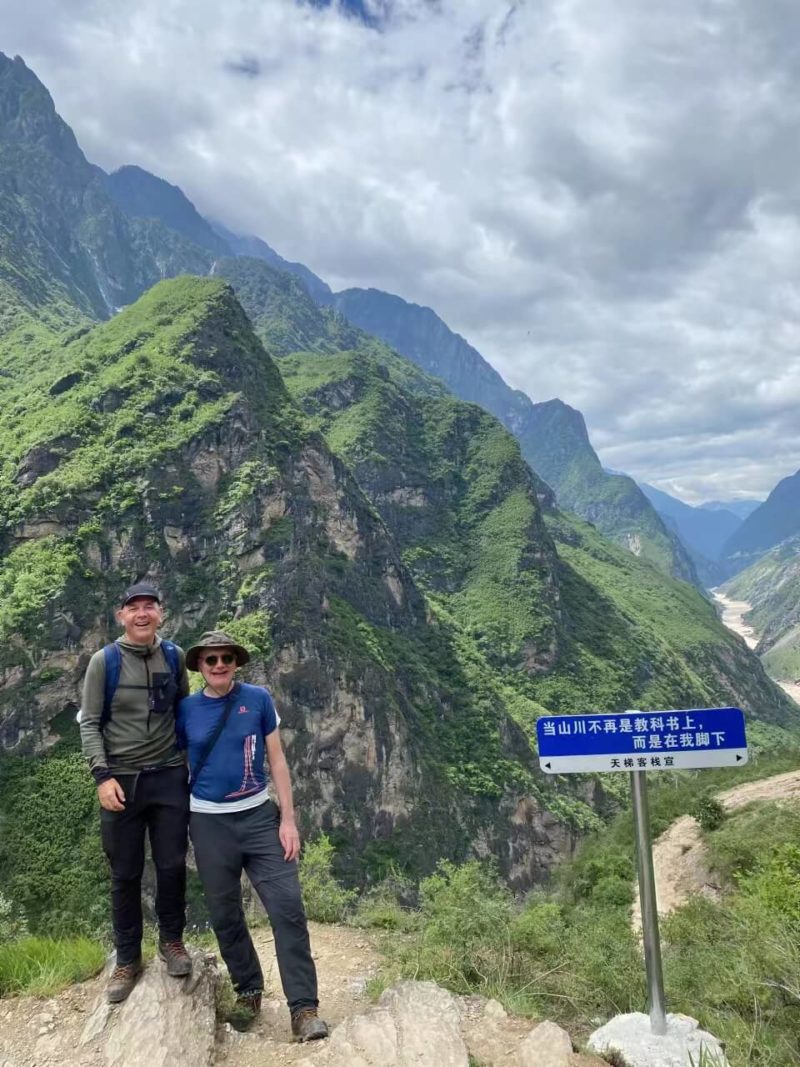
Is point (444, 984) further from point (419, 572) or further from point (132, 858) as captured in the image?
point (419, 572)

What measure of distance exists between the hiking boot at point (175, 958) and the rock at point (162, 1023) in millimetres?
71

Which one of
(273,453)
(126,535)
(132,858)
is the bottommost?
(132,858)

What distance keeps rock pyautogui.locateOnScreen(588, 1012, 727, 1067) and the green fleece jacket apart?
13.0 feet

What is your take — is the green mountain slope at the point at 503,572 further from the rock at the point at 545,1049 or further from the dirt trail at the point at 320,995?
the rock at the point at 545,1049

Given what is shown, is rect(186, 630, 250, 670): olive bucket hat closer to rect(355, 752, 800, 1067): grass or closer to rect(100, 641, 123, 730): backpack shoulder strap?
rect(100, 641, 123, 730): backpack shoulder strap

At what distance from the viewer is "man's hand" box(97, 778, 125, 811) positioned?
4.79 metres

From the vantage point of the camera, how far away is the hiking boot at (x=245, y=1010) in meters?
5.07

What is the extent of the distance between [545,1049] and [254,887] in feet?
8.04

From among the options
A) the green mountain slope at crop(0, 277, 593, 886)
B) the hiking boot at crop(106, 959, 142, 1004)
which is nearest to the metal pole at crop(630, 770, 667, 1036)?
the hiking boot at crop(106, 959, 142, 1004)

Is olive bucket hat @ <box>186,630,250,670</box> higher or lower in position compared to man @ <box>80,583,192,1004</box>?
higher

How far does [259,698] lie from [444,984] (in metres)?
3.44

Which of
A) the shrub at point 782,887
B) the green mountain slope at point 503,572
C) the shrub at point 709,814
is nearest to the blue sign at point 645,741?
the shrub at point 782,887

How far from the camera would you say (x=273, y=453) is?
7331 centimetres

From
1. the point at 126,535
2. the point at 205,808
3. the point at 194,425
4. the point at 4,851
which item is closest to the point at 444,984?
the point at 205,808
